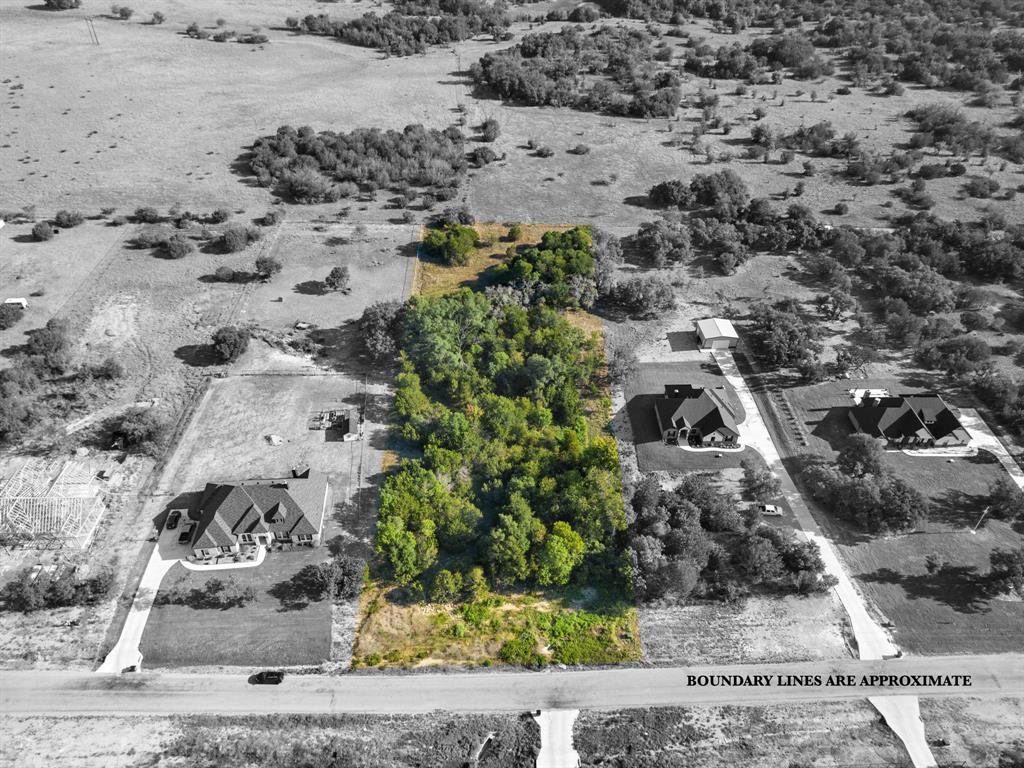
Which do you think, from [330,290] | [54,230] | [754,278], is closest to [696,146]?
[754,278]

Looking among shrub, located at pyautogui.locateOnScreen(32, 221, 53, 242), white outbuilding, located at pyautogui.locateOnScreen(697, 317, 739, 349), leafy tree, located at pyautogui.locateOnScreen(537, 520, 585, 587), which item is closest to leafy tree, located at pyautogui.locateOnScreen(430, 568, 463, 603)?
leafy tree, located at pyautogui.locateOnScreen(537, 520, 585, 587)

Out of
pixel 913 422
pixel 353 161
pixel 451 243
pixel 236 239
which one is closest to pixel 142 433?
pixel 236 239

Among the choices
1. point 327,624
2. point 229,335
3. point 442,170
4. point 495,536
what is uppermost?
point 442,170

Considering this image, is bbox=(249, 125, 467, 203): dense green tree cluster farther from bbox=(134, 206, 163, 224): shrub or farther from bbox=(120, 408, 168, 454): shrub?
bbox=(120, 408, 168, 454): shrub

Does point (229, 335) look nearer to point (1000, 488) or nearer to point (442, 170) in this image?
point (442, 170)

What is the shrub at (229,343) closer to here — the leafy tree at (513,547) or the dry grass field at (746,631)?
the leafy tree at (513,547)

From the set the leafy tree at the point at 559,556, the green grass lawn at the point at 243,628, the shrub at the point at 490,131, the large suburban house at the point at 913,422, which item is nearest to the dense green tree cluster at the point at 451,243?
the shrub at the point at 490,131

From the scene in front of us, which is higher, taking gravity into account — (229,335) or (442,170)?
(442,170)

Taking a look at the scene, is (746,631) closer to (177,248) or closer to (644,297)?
(644,297)
